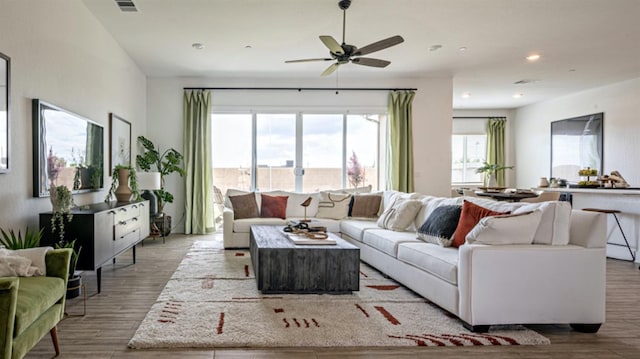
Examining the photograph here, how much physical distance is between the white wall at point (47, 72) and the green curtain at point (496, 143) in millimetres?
8732

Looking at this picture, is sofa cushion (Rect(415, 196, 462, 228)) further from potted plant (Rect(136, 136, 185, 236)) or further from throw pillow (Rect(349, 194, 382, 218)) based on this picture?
potted plant (Rect(136, 136, 185, 236))

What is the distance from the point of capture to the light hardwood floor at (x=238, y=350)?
2.38 m

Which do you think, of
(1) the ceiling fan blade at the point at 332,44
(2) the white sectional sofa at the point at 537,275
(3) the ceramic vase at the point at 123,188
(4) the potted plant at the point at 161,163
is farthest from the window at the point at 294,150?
(2) the white sectional sofa at the point at 537,275

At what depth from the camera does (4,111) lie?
117 inches

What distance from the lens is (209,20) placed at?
4824 millimetres

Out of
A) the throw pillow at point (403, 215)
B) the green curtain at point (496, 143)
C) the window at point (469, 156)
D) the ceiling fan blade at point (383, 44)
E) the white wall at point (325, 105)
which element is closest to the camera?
the ceiling fan blade at point (383, 44)

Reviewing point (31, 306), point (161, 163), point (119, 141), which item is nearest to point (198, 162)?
point (161, 163)

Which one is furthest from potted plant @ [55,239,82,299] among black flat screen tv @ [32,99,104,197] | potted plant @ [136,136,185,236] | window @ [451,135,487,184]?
window @ [451,135,487,184]

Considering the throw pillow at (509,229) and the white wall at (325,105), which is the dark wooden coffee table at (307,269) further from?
the white wall at (325,105)

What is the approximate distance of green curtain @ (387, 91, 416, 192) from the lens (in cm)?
751

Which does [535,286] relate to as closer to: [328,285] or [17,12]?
[328,285]

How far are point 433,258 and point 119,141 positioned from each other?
464 cm

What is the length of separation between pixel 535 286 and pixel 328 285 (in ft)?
5.15

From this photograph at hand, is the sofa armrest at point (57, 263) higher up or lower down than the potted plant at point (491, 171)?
lower down
